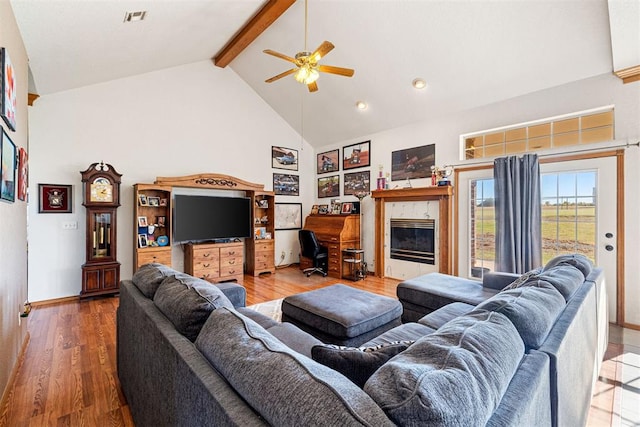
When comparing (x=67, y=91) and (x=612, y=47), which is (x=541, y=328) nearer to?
(x=612, y=47)

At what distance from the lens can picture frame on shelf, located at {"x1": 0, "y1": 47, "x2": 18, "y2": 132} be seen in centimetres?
179

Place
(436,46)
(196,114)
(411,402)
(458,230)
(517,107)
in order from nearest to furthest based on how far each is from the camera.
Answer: (411,402) → (436,46) → (517,107) → (458,230) → (196,114)

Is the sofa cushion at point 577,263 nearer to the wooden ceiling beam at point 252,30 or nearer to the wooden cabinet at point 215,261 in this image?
the wooden ceiling beam at point 252,30

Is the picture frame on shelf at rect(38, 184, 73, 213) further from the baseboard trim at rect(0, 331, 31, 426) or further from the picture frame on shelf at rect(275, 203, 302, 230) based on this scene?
the picture frame on shelf at rect(275, 203, 302, 230)

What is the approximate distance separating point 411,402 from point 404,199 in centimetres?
478

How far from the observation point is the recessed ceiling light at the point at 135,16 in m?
2.92

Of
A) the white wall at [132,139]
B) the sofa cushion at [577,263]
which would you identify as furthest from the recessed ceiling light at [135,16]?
the sofa cushion at [577,263]

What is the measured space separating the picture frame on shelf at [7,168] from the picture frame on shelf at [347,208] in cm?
475

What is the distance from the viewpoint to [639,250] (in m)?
3.11

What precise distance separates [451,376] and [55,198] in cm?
525

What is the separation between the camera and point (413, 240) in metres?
5.13

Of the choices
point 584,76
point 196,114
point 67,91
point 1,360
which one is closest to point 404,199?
point 584,76

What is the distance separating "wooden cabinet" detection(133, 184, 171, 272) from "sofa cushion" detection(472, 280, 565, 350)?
4.63 metres

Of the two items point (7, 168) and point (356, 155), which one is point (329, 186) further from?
point (7, 168)
